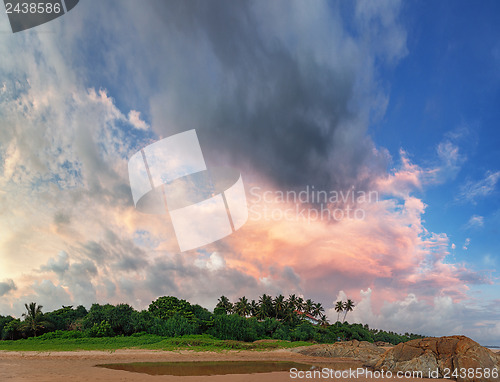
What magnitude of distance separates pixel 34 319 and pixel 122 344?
18.8 m

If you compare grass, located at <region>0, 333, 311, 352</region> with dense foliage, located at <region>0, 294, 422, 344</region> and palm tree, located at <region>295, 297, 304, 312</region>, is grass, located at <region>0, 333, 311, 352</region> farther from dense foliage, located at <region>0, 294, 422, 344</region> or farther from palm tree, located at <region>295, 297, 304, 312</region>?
palm tree, located at <region>295, 297, 304, 312</region>

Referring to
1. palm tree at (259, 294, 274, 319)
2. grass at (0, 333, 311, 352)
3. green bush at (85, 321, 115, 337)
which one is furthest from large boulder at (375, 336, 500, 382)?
palm tree at (259, 294, 274, 319)

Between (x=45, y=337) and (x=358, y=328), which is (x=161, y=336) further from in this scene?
(x=358, y=328)

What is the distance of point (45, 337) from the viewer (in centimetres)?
4119

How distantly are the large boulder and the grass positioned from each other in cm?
1833

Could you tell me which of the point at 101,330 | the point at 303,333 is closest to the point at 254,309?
the point at 303,333

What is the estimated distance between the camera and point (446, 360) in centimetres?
2281

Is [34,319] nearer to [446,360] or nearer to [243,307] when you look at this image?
[243,307]

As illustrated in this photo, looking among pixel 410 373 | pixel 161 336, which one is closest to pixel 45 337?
pixel 161 336

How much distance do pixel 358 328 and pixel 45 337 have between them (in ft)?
198

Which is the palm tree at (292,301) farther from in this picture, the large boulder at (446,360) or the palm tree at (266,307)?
the large boulder at (446,360)

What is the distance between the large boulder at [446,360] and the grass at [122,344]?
18.3 metres

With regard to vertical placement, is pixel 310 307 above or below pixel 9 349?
above

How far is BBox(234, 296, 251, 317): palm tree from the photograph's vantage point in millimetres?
71750
